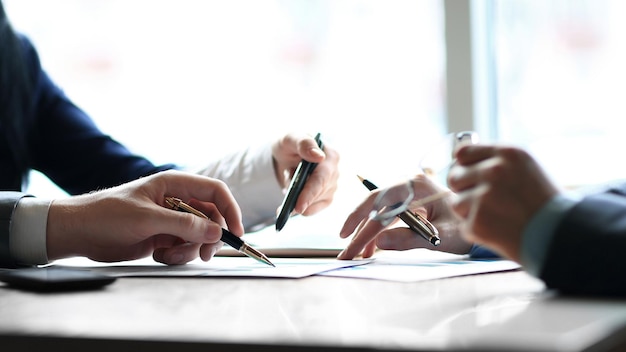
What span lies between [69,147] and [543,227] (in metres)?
1.43

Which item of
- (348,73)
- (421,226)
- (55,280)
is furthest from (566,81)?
(55,280)

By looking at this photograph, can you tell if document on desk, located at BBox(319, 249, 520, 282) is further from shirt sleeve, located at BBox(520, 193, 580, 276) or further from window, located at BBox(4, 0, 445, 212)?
window, located at BBox(4, 0, 445, 212)

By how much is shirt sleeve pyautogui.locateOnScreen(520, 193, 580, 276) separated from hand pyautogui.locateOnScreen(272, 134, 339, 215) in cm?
61

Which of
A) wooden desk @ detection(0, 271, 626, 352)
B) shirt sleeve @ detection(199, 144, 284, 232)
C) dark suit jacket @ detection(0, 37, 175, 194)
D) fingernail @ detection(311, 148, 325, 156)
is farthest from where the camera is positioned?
dark suit jacket @ detection(0, 37, 175, 194)

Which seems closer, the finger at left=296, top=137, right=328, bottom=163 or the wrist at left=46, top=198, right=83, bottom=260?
the wrist at left=46, top=198, right=83, bottom=260

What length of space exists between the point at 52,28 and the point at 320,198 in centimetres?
151

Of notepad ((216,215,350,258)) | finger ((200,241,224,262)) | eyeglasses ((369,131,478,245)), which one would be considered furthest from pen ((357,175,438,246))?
finger ((200,241,224,262))

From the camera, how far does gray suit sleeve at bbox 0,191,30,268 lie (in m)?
0.90

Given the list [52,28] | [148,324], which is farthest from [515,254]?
[52,28]

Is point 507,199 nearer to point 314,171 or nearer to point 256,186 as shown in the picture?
point 314,171

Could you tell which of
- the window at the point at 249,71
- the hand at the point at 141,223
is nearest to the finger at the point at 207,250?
the hand at the point at 141,223

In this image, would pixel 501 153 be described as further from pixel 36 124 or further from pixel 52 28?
pixel 52 28

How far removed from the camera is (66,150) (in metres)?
1.80

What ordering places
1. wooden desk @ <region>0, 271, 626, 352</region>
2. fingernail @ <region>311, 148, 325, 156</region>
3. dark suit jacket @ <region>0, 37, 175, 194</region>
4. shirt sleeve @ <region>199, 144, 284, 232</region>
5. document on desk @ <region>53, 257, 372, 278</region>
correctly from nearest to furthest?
wooden desk @ <region>0, 271, 626, 352</region>, document on desk @ <region>53, 257, 372, 278</region>, fingernail @ <region>311, 148, 325, 156</region>, shirt sleeve @ <region>199, 144, 284, 232</region>, dark suit jacket @ <region>0, 37, 175, 194</region>
